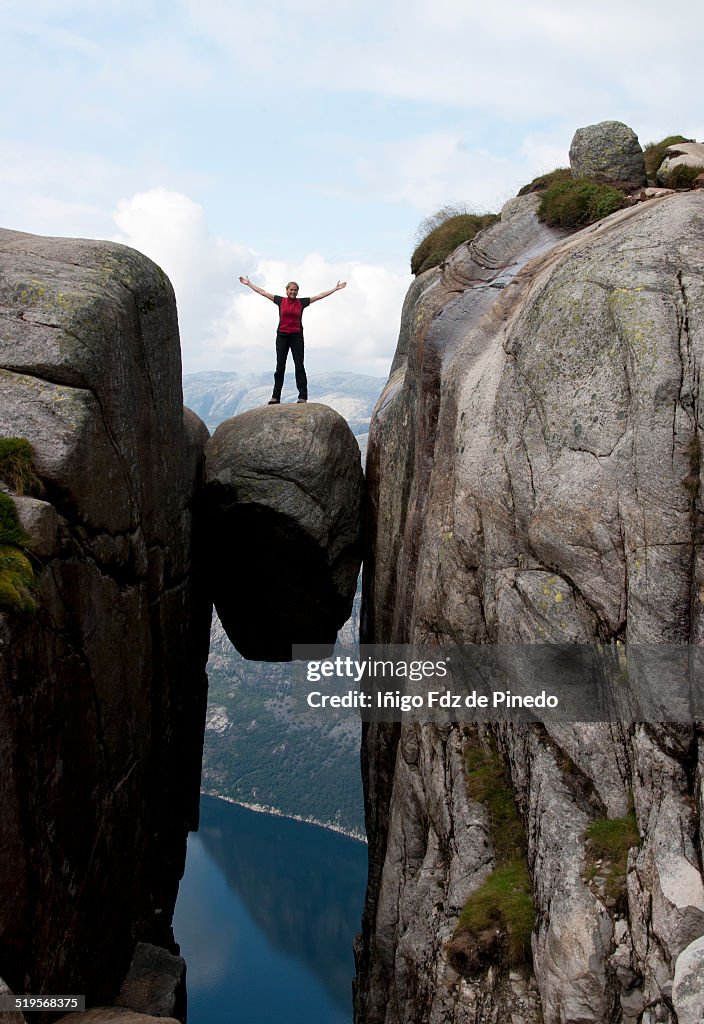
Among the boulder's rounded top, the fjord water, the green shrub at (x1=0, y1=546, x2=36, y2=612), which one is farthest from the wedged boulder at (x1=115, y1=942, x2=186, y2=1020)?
the fjord water

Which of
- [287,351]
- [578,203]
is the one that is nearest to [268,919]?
[287,351]

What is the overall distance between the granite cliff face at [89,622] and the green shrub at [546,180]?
11.8 m

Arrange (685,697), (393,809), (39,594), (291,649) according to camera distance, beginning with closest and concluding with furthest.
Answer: (685,697)
(39,594)
(393,809)
(291,649)

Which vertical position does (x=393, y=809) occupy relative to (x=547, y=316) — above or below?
below

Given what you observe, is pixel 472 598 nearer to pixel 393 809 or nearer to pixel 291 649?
pixel 393 809

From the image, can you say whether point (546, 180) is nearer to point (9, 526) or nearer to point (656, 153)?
point (656, 153)

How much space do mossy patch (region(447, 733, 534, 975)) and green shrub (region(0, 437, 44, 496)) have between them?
10.1m

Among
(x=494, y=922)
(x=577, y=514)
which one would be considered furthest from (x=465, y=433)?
(x=494, y=922)

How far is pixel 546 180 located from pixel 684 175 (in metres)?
6.11

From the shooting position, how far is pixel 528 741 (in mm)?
15492

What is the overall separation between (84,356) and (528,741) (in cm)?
1141

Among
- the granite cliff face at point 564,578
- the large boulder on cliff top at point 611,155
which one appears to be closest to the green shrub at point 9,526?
the granite cliff face at point 564,578

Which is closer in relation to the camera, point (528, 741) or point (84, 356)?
point (528, 741)

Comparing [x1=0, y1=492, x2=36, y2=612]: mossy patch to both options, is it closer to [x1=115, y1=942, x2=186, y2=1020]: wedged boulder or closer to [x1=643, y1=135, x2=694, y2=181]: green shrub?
[x1=115, y1=942, x2=186, y2=1020]: wedged boulder
